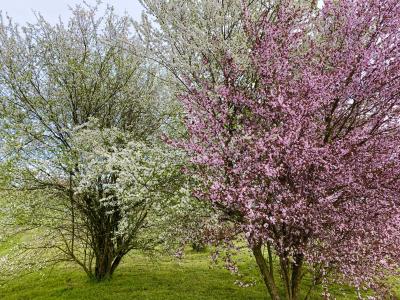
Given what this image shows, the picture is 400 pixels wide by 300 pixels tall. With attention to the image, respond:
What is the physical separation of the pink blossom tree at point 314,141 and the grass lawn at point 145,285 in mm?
6135

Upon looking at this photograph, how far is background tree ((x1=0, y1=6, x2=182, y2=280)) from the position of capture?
16.9 m

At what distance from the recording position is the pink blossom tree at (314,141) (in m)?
9.84

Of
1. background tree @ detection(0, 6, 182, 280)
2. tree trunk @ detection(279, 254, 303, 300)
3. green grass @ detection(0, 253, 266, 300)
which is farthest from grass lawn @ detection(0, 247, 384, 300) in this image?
tree trunk @ detection(279, 254, 303, 300)

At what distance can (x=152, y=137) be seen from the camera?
17.6 m

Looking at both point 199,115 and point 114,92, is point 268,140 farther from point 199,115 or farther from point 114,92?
point 114,92

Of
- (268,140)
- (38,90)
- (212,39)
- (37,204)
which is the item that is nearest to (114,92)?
(38,90)

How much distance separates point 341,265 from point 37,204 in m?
12.9

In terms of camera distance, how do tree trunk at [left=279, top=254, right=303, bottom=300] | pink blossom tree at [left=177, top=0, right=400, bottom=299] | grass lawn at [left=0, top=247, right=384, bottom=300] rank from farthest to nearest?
grass lawn at [left=0, top=247, right=384, bottom=300] < tree trunk at [left=279, top=254, right=303, bottom=300] < pink blossom tree at [left=177, top=0, right=400, bottom=299]

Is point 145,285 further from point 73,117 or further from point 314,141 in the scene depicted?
point 314,141

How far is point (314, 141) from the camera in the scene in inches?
400

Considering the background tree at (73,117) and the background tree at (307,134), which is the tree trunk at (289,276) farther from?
the background tree at (73,117)

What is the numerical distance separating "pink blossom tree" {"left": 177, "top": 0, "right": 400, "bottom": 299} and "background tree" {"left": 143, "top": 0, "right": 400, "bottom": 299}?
40mm

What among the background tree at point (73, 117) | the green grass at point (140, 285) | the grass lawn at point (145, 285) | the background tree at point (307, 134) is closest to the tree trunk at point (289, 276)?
the background tree at point (307, 134)

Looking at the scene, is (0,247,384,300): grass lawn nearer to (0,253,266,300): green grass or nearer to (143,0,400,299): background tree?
(0,253,266,300): green grass
